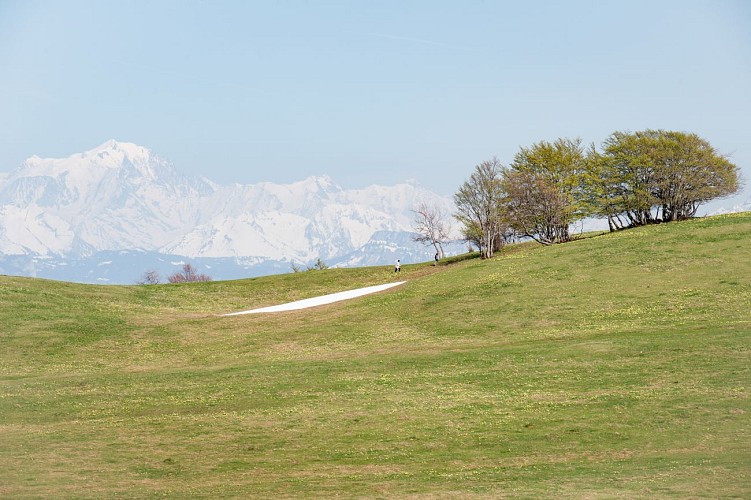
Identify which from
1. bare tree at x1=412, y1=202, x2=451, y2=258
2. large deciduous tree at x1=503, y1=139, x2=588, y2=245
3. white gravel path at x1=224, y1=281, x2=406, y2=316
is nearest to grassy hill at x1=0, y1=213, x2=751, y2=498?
white gravel path at x1=224, y1=281, x2=406, y2=316

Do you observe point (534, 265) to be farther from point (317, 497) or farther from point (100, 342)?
point (317, 497)

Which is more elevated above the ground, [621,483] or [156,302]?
[156,302]

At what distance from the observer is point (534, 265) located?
6419 cm

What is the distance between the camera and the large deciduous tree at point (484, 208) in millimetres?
102000

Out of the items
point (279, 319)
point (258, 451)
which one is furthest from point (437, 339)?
point (258, 451)

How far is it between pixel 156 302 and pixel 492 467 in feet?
186

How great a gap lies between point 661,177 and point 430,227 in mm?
33171

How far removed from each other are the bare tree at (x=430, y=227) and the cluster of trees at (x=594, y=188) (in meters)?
8.22

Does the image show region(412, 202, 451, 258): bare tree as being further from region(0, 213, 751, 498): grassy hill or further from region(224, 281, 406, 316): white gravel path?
region(0, 213, 751, 498): grassy hill

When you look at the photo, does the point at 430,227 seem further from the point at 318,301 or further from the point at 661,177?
the point at 318,301

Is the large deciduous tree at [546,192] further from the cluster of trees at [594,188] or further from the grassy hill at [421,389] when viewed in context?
the grassy hill at [421,389]

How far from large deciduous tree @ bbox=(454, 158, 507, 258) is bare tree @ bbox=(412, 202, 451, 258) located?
9874 millimetres

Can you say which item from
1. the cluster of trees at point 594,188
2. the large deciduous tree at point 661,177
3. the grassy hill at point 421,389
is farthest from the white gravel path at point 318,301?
the large deciduous tree at point 661,177

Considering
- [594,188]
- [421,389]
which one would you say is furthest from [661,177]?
[421,389]
